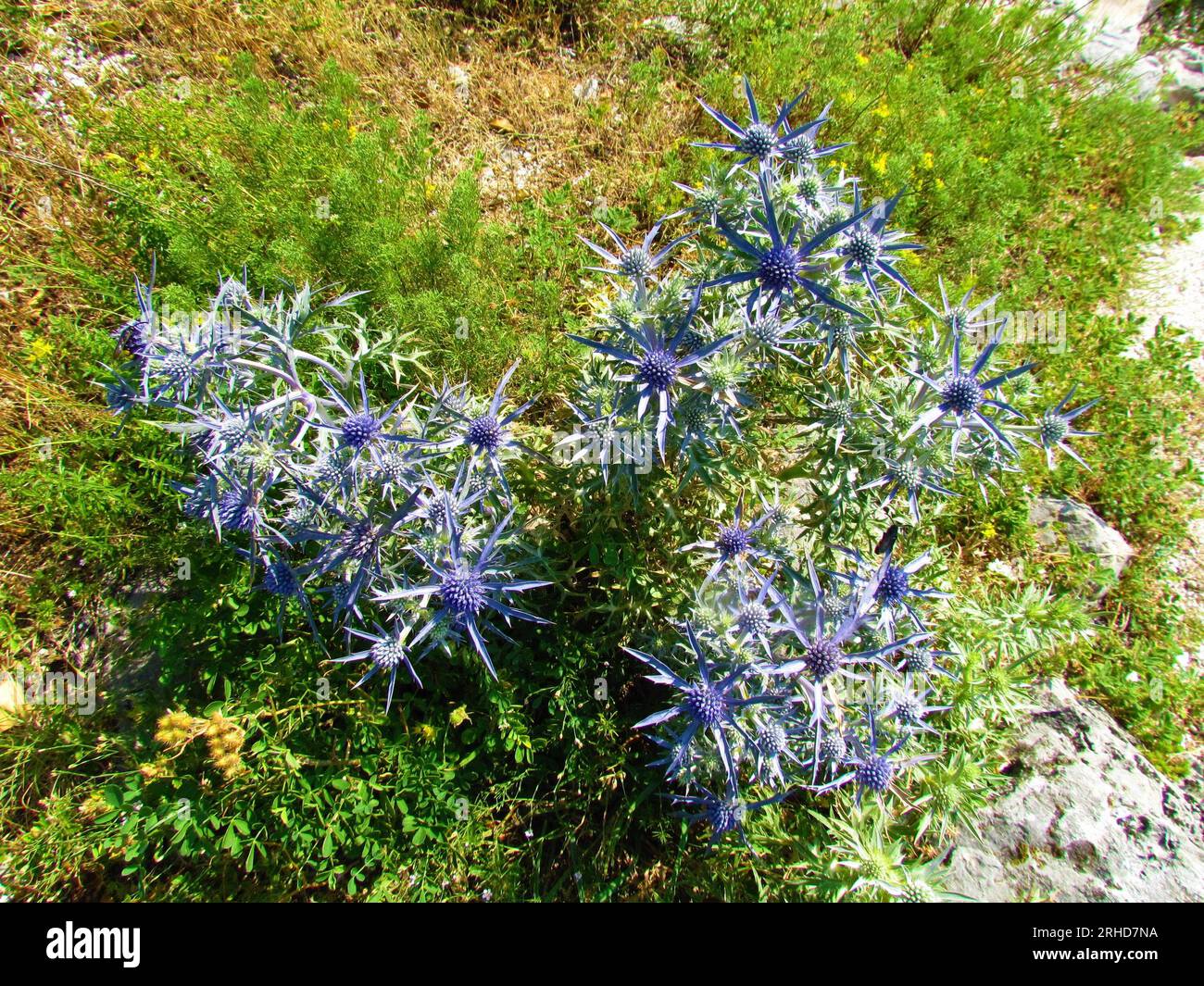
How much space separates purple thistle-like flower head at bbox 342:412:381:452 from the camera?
2.22 m

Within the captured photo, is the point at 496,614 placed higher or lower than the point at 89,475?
lower

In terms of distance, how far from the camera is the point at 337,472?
7.56ft

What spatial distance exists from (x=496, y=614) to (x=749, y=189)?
7.29 ft

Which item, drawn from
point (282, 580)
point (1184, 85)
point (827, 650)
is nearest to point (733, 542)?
point (827, 650)

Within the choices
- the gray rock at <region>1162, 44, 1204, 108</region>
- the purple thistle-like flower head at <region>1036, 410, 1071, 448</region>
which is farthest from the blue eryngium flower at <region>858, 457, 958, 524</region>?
the gray rock at <region>1162, 44, 1204, 108</region>

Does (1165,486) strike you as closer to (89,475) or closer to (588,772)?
(588,772)

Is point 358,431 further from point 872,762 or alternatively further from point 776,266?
point 872,762

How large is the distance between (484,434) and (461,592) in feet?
1.94

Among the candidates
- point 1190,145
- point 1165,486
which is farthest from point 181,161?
point 1190,145

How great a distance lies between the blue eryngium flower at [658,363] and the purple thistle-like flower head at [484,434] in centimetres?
50

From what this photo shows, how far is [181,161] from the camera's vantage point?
4.28 m

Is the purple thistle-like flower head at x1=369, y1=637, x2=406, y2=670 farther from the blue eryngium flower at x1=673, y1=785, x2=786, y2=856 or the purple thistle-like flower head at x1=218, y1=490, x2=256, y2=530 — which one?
the blue eryngium flower at x1=673, y1=785, x2=786, y2=856
